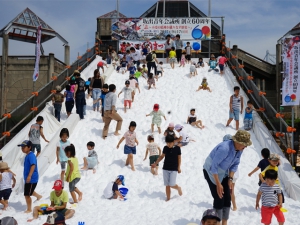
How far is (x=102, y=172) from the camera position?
983cm

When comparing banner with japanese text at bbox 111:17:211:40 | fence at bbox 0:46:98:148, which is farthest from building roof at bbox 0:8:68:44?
fence at bbox 0:46:98:148

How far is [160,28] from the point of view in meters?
25.7

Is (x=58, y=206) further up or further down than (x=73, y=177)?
further down

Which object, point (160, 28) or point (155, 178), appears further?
point (160, 28)

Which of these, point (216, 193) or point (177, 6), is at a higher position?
point (177, 6)

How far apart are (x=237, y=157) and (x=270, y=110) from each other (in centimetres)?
667

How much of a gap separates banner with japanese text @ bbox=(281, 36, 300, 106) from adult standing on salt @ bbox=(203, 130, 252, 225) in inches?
208

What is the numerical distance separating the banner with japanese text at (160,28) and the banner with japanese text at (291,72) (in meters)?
14.8

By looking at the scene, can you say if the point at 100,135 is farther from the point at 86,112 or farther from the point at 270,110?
the point at 270,110

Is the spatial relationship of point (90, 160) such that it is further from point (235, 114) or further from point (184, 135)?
point (235, 114)

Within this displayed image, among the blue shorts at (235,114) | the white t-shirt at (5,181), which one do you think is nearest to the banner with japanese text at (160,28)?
the blue shorts at (235,114)

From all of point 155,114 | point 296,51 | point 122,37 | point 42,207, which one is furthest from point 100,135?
point 122,37

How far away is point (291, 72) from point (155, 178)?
16.7 ft

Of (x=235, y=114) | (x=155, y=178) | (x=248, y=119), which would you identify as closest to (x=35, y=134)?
(x=155, y=178)
